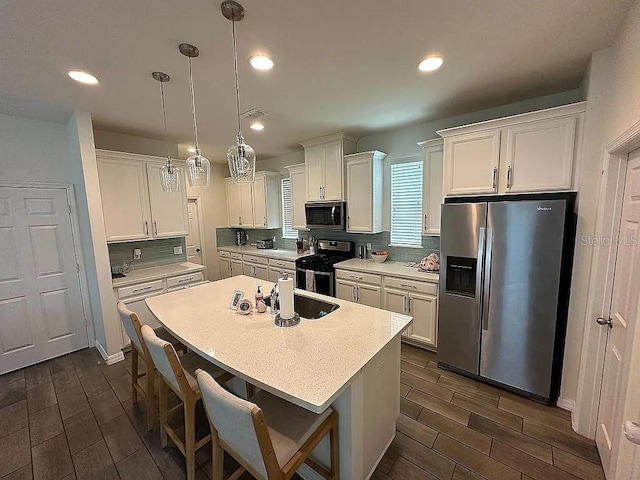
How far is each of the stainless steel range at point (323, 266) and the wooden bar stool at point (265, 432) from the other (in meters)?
2.28

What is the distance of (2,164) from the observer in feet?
8.95

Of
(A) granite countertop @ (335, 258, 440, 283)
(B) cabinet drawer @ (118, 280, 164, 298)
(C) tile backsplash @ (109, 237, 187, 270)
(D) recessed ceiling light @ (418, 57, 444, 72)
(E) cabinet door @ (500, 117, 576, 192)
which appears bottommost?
(B) cabinet drawer @ (118, 280, 164, 298)

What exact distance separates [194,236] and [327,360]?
15.8 feet

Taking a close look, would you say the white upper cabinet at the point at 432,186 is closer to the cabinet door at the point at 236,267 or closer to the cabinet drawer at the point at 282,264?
the cabinet drawer at the point at 282,264

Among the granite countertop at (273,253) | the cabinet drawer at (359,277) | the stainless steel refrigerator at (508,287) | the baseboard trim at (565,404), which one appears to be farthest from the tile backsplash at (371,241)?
the baseboard trim at (565,404)

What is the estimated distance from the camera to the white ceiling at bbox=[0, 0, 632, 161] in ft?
4.52

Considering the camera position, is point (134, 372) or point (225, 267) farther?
point (225, 267)

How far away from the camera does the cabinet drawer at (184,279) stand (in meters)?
3.52

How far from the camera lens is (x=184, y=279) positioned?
3.65 m

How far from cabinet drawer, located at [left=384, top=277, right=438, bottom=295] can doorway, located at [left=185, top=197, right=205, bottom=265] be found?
3.95 metres

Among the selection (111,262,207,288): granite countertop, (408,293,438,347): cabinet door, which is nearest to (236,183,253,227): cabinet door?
(111,262,207,288): granite countertop

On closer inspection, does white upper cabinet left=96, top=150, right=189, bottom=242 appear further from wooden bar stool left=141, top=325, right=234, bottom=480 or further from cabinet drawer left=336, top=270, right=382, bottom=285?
cabinet drawer left=336, top=270, right=382, bottom=285

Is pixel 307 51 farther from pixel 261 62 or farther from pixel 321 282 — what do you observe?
pixel 321 282

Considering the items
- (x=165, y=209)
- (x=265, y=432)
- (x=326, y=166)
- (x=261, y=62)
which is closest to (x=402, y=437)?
(x=265, y=432)
